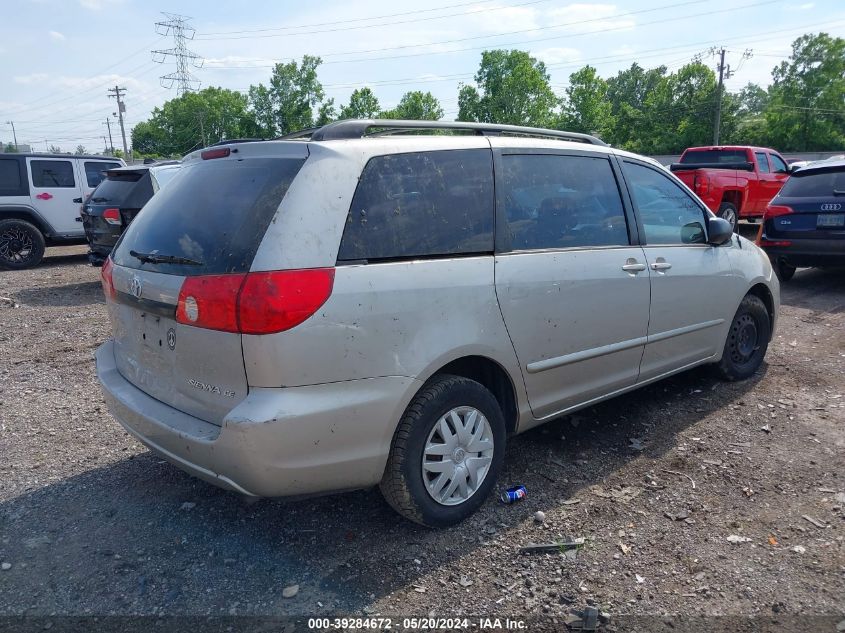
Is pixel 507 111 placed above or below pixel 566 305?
above

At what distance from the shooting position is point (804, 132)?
5912cm

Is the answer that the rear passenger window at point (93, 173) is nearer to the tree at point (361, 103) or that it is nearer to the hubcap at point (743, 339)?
the hubcap at point (743, 339)

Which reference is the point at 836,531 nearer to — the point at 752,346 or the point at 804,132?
the point at 752,346

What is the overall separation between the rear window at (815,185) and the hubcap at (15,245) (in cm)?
1261

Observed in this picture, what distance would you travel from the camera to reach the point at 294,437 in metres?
2.51

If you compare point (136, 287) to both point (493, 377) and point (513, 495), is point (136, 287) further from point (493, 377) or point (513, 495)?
point (513, 495)

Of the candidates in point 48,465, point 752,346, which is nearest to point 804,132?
point 752,346

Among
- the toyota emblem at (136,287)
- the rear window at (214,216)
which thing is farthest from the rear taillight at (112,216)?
the toyota emblem at (136,287)

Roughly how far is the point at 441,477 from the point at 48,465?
2.44 meters

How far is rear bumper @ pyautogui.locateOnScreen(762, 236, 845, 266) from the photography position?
8203 mm

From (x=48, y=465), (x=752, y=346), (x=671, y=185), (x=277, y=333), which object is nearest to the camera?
(x=277, y=333)

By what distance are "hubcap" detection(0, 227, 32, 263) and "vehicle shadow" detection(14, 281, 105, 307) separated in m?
2.45

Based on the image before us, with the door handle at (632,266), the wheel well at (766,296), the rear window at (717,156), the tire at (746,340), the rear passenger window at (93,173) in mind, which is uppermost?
the rear passenger window at (93,173)

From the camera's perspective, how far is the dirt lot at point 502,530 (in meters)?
2.63
